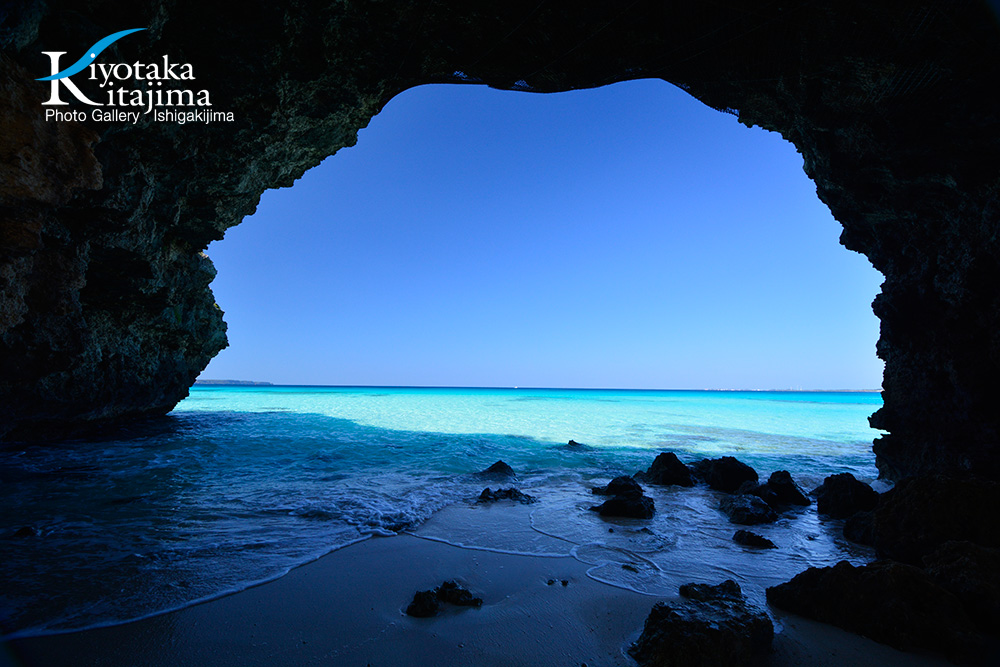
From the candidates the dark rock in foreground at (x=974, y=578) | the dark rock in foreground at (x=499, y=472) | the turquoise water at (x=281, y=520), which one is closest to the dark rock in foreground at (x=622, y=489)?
the turquoise water at (x=281, y=520)

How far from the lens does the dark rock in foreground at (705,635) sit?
2951mm

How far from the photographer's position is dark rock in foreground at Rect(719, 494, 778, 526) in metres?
6.92

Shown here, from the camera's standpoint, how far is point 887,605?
3510 millimetres

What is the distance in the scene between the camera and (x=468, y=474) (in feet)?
35.3

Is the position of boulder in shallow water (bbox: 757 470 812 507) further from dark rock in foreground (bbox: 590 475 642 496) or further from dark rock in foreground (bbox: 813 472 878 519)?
dark rock in foreground (bbox: 590 475 642 496)

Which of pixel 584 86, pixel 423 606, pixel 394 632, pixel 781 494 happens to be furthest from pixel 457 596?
pixel 584 86

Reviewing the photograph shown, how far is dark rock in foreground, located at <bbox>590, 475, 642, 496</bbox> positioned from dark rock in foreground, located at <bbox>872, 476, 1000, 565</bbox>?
3.56 metres

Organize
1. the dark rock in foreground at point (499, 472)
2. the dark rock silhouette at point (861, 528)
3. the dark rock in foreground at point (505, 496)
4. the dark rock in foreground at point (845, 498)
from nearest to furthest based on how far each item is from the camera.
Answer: the dark rock silhouette at point (861, 528) → the dark rock in foreground at point (845, 498) → the dark rock in foreground at point (505, 496) → the dark rock in foreground at point (499, 472)

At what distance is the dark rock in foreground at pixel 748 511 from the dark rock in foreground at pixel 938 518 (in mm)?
1627

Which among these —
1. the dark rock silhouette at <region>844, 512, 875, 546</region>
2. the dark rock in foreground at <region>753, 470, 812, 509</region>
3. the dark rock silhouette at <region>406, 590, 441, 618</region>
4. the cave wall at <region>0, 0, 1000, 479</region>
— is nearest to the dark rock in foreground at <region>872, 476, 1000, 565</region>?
the dark rock silhouette at <region>844, 512, 875, 546</region>

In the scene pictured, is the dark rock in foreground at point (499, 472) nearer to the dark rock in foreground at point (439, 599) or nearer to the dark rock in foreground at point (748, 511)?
the dark rock in foreground at point (748, 511)

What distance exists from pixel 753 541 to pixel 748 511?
142 centimetres

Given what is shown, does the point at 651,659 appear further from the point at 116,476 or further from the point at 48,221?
the point at 116,476

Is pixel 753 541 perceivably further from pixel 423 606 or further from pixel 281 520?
pixel 281 520
